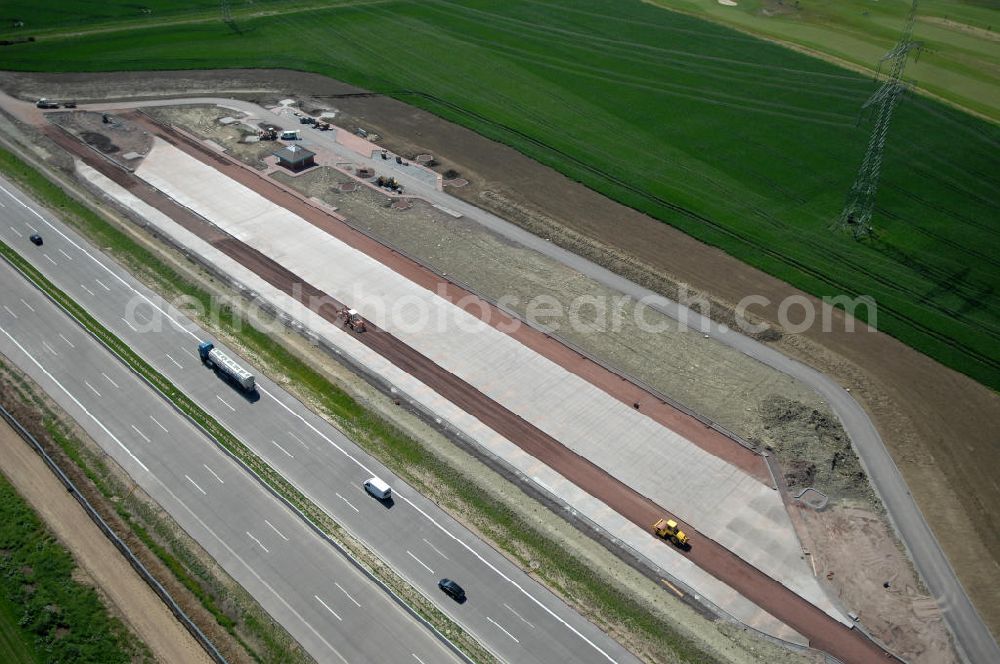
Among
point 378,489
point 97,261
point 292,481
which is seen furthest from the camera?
point 97,261

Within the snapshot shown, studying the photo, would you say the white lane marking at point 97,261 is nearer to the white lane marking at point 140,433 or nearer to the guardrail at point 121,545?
the white lane marking at point 140,433

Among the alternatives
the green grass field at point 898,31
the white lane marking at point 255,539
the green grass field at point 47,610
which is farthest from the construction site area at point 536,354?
the green grass field at point 898,31

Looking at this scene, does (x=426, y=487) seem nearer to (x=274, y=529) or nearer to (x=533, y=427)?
(x=533, y=427)

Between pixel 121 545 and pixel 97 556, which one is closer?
pixel 97 556

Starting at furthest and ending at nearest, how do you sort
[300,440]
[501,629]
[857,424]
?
[857,424] → [300,440] → [501,629]

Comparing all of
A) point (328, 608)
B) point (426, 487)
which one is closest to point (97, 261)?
point (426, 487)
